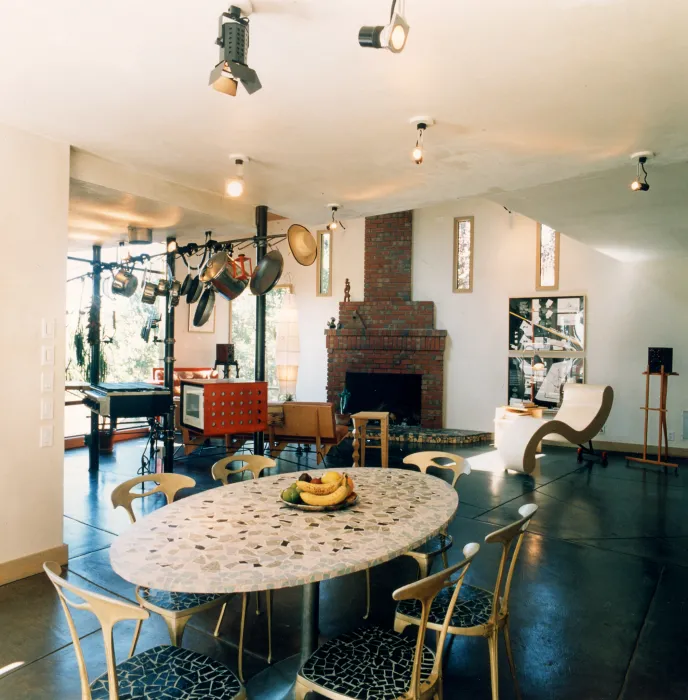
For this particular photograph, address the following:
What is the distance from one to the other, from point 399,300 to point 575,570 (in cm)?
601

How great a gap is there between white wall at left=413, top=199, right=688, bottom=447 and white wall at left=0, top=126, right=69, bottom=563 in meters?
6.36

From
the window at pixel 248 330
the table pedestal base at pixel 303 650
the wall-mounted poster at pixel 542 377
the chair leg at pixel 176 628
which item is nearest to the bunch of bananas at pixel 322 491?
the table pedestal base at pixel 303 650

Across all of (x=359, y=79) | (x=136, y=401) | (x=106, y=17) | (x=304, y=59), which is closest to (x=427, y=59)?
(x=359, y=79)

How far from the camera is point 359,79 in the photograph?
240cm

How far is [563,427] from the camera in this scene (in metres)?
6.23

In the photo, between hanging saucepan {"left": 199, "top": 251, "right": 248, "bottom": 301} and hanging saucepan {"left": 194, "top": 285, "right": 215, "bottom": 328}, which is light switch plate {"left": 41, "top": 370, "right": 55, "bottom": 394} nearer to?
hanging saucepan {"left": 199, "top": 251, "right": 248, "bottom": 301}

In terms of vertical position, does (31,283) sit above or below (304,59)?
below

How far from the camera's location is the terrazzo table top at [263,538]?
5.06ft

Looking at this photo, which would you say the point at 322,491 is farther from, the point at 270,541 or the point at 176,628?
the point at 176,628

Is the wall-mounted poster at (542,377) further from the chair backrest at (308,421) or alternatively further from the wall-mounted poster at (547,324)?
the chair backrest at (308,421)

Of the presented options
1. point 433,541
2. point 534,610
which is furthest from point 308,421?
point 534,610

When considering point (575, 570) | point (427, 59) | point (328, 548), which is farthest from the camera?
point (575, 570)

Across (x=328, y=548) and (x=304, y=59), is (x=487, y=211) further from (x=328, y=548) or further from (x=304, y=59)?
(x=328, y=548)

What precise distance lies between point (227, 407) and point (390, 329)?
189 inches
